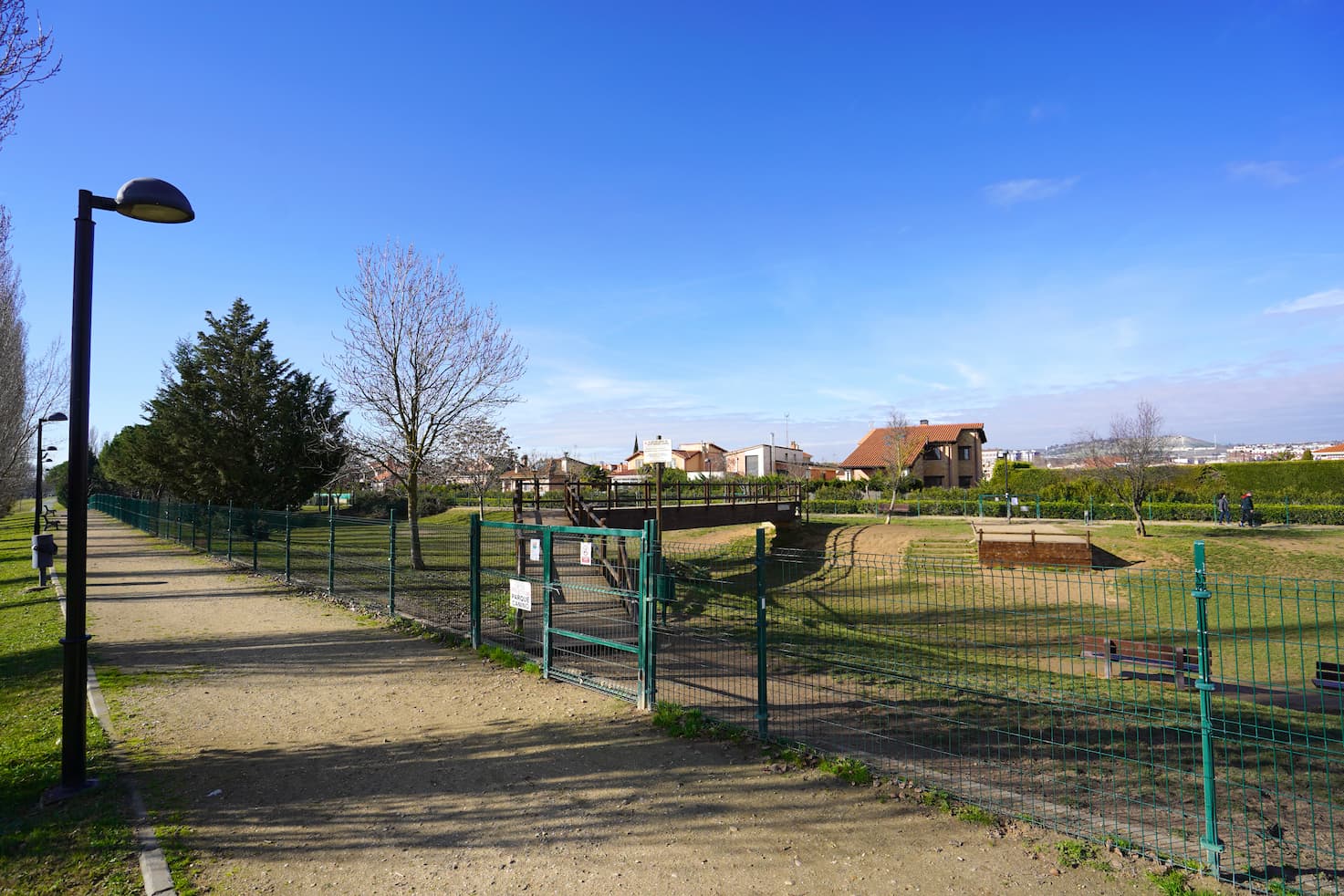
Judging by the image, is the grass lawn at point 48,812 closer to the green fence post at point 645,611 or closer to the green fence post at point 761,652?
the green fence post at point 645,611

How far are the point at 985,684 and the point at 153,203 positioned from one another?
7458 millimetres

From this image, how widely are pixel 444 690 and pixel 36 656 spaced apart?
5447 mm

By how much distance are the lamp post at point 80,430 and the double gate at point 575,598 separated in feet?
12.2

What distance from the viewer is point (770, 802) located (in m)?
4.69

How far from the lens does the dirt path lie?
382cm

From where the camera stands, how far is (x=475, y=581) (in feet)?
29.9

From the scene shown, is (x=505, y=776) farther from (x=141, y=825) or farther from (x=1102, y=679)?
(x=1102, y=679)

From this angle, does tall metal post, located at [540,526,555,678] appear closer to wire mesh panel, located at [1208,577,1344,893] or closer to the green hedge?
wire mesh panel, located at [1208,577,1344,893]

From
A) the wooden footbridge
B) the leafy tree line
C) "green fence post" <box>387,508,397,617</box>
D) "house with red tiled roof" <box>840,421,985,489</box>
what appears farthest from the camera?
"house with red tiled roof" <box>840,421,985,489</box>

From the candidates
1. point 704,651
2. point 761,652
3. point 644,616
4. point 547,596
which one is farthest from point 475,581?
point 761,652

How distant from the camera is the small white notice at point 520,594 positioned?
8078 mm

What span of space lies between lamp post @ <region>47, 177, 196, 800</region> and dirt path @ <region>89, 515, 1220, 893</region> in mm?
550

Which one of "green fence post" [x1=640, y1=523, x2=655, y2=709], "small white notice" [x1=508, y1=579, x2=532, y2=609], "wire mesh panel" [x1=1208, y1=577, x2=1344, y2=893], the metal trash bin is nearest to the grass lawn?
"small white notice" [x1=508, y1=579, x2=532, y2=609]

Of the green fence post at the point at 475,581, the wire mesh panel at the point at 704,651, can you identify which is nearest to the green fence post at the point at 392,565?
the green fence post at the point at 475,581
